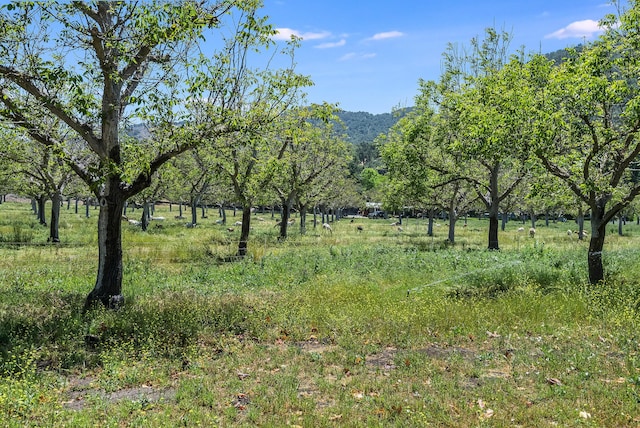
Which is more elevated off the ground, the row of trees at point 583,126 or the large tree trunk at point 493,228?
the row of trees at point 583,126

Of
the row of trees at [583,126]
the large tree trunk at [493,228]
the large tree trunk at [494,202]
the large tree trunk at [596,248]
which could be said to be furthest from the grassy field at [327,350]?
the large tree trunk at [493,228]

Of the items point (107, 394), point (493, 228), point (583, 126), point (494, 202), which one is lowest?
point (107, 394)

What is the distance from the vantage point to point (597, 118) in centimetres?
1349

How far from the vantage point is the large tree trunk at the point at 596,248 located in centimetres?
1365

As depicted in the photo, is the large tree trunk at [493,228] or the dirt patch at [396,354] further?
the large tree trunk at [493,228]

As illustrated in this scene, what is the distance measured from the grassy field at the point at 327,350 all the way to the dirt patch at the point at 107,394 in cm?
3

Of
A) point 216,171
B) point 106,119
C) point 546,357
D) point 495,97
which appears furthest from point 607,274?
point 216,171

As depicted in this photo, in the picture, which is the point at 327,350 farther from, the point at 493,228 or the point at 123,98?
the point at 493,228

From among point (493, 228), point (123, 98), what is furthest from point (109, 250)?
point (493, 228)

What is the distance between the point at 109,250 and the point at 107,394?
17.8ft

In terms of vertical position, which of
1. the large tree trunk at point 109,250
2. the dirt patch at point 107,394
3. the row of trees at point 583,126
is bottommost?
the dirt patch at point 107,394

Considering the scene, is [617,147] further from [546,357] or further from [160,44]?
[160,44]

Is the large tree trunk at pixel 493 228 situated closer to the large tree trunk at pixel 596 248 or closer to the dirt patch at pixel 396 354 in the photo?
the large tree trunk at pixel 596 248

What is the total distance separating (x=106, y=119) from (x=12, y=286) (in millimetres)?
6504
